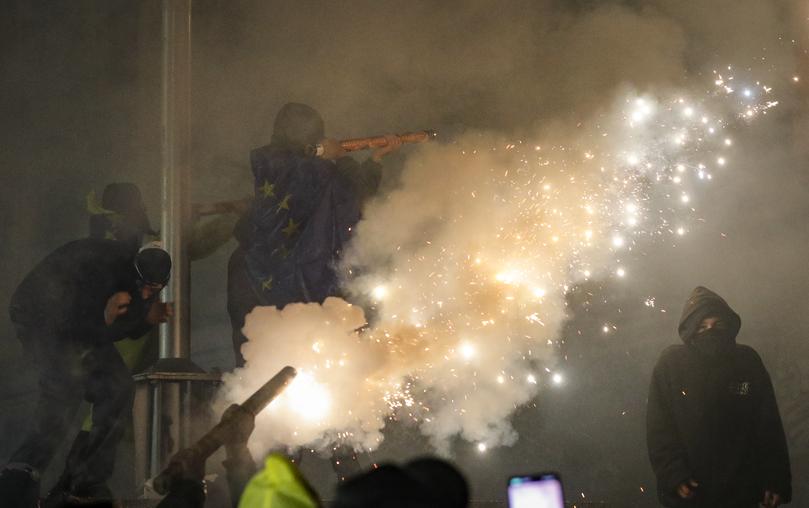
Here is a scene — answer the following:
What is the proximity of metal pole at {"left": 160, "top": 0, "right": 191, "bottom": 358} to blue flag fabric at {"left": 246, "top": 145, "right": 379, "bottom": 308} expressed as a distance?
2.09 feet

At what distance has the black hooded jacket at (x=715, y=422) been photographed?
6086mm

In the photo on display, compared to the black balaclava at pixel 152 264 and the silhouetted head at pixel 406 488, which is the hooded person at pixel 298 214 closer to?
the black balaclava at pixel 152 264

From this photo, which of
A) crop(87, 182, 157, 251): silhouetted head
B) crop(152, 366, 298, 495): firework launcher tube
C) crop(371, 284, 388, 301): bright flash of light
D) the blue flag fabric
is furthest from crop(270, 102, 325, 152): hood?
crop(152, 366, 298, 495): firework launcher tube

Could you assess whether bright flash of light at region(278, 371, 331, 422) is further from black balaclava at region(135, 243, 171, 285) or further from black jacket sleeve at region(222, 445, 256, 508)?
black jacket sleeve at region(222, 445, 256, 508)

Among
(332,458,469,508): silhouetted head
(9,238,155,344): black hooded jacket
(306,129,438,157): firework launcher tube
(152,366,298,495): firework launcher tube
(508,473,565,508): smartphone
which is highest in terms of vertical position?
(306,129,438,157): firework launcher tube

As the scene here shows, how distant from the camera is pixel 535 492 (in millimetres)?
3439

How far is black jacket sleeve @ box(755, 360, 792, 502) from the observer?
19.7 ft

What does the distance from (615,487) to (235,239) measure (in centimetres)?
445

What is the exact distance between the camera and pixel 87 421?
6.45 m

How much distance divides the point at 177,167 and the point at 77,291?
1618mm

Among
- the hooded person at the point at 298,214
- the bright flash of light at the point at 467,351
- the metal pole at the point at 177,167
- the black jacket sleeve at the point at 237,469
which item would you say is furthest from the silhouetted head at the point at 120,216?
the black jacket sleeve at the point at 237,469

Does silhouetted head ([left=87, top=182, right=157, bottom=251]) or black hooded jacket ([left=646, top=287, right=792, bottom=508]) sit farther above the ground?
silhouetted head ([left=87, top=182, right=157, bottom=251])

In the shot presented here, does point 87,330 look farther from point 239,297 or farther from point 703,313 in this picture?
point 703,313

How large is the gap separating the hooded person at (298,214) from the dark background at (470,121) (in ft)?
3.94
